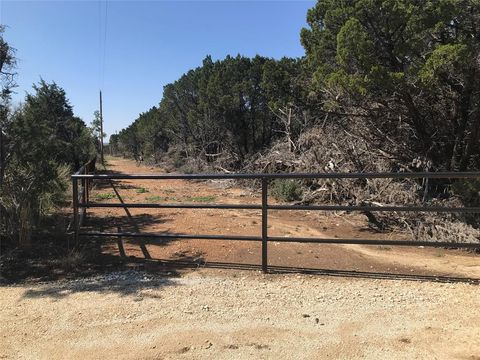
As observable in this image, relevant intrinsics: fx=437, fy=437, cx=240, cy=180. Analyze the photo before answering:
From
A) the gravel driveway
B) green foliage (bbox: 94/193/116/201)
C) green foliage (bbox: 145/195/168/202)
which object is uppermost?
green foliage (bbox: 94/193/116/201)

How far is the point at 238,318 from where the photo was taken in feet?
13.0

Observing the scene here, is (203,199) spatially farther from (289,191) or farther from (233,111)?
(233,111)

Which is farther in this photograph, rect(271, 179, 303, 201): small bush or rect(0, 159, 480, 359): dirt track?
rect(271, 179, 303, 201): small bush

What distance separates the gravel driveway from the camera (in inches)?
134

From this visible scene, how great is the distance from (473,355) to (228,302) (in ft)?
7.01

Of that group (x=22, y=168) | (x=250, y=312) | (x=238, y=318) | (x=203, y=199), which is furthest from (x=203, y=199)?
(x=238, y=318)

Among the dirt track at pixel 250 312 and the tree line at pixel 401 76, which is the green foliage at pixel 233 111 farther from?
the dirt track at pixel 250 312

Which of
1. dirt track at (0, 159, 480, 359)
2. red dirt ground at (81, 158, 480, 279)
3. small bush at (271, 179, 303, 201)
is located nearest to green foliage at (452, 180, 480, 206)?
red dirt ground at (81, 158, 480, 279)

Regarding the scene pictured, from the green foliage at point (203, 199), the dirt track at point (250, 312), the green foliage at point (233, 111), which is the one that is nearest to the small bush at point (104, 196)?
the green foliage at point (203, 199)

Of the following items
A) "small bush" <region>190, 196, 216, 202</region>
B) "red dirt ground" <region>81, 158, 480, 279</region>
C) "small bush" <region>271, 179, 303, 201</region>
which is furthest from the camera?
"small bush" <region>190, 196, 216, 202</region>

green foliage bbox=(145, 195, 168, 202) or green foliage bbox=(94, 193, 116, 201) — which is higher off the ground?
green foliage bbox=(94, 193, 116, 201)

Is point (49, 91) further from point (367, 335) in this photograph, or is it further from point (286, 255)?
point (367, 335)

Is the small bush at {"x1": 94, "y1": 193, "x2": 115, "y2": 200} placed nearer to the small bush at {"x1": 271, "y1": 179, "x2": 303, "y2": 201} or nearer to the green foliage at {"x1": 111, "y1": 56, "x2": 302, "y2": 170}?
the small bush at {"x1": 271, "y1": 179, "x2": 303, "y2": 201}

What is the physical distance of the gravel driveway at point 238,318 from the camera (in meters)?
3.39
